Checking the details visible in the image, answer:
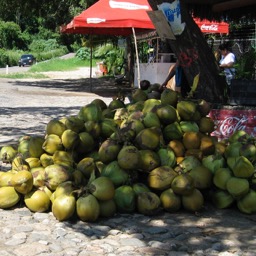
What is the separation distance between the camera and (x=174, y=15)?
612 cm

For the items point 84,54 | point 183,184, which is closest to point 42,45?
point 84,54

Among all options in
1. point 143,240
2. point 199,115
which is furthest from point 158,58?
point 143,240

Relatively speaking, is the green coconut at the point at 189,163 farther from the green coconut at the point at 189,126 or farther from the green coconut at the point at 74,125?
the green coconut at the point at 74,125

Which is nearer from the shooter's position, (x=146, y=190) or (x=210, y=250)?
(x=210, y=250)

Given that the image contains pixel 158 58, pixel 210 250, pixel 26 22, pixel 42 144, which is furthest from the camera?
pixel 26 22

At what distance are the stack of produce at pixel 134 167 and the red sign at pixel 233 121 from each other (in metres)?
1.34

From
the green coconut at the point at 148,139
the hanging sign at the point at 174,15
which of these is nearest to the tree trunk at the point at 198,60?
the hanging sign at the point at 174,15

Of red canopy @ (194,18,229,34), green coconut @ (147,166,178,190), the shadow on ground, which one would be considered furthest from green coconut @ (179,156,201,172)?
the shadow on ground

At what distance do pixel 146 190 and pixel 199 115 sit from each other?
1050 millimetres

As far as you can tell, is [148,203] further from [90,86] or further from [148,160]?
[90,86]

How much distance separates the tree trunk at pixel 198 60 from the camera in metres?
6.08

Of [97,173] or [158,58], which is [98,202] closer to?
[97,173]

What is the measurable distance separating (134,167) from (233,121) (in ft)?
8.08

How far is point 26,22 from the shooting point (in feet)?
307
